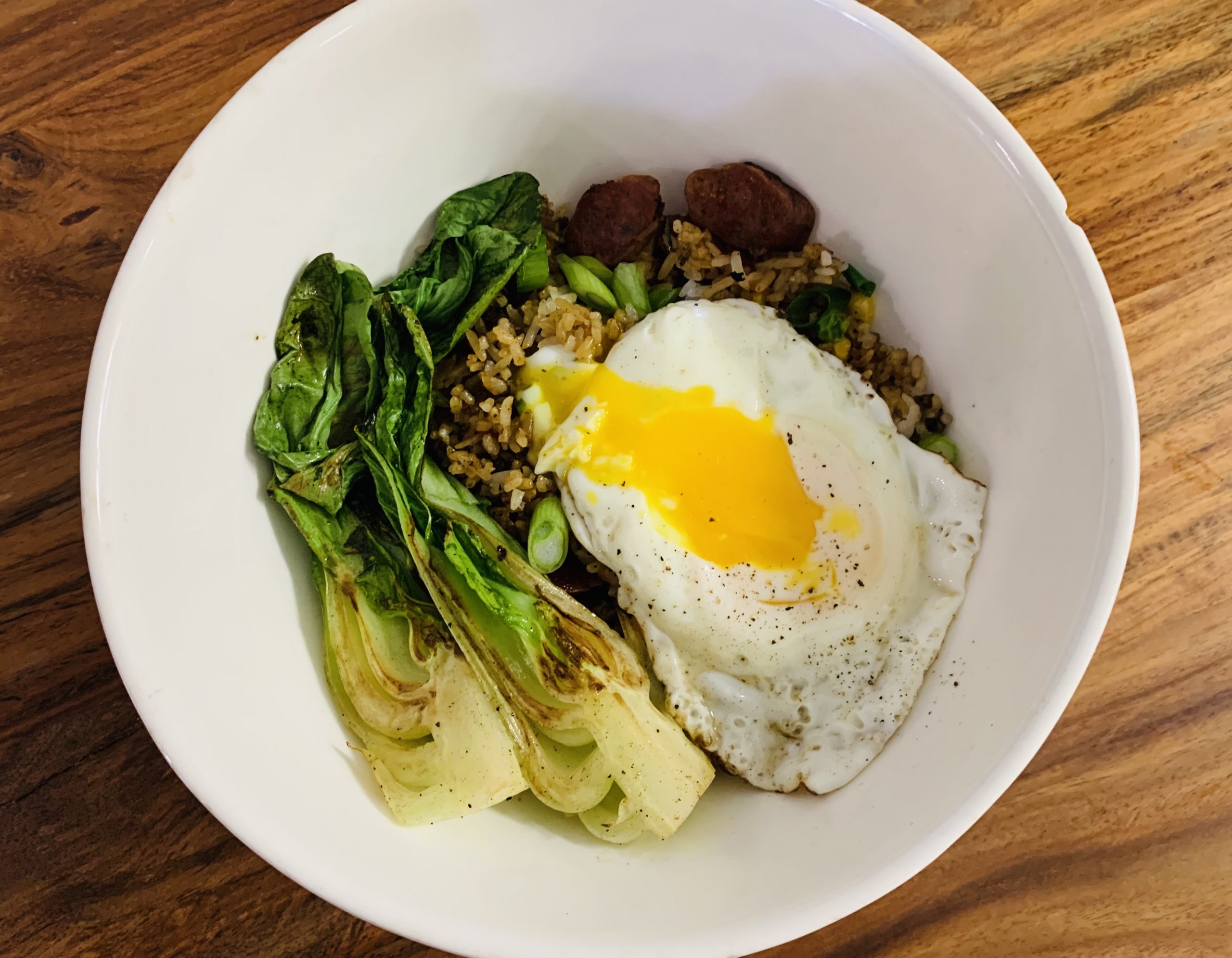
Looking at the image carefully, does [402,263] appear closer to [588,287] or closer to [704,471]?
[588,287]

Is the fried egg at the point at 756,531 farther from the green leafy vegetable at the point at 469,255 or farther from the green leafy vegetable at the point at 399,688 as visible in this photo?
the green leafy vegetable at the point at 399,688

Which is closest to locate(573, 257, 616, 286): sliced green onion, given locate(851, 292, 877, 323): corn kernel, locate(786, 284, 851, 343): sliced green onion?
locate(786, 284, 851, 343): sliced green onion

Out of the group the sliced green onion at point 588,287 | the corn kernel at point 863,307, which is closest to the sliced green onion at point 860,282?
the corn kernel at point 863,307

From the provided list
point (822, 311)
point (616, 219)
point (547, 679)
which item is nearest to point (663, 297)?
point (616, 219)

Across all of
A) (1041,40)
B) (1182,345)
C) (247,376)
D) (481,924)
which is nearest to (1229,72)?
(1041,40)

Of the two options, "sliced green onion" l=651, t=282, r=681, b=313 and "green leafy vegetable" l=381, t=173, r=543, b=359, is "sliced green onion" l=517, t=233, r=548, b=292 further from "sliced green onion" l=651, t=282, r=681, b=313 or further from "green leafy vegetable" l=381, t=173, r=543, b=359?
"sliced green onion" l=651, t=282, r=681, b=313

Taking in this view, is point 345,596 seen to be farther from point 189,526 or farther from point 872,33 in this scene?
point 872,33

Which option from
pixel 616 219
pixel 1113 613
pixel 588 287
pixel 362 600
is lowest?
pixel 1113 613
